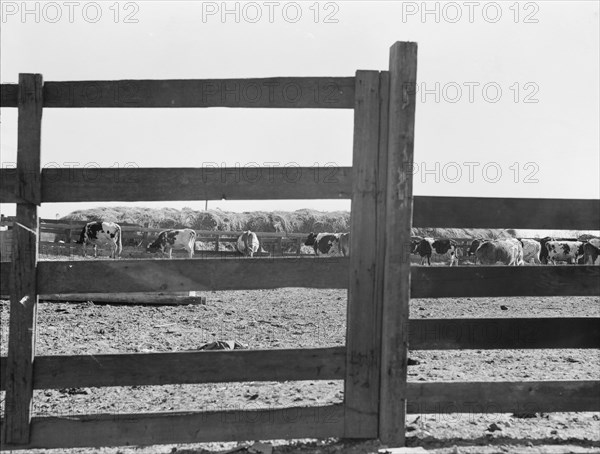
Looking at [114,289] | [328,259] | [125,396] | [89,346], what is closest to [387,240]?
[328,259]

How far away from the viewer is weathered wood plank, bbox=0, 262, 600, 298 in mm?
3547

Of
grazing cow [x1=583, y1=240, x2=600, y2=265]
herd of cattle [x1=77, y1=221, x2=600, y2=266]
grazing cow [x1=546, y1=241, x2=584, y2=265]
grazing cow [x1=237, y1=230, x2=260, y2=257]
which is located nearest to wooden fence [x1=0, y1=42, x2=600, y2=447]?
herd of cattle [x1=77, y1=221, x2=600, y2=266]

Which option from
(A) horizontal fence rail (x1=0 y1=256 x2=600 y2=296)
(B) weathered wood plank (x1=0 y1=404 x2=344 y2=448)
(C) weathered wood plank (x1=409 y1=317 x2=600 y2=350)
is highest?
(A) horizontal fence rail (x1=0 y1=256 x2=600 y2=296)

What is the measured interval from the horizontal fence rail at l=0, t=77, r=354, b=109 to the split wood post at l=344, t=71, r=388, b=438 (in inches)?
A: 13.5

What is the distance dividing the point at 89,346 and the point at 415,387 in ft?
13.8

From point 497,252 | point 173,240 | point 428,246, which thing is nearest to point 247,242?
point 173,240

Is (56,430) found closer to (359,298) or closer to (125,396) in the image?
(125,396)

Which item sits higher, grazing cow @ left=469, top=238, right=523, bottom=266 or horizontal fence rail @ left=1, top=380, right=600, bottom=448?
grazing cow @ left=469, top=238, right=523, bottom=266

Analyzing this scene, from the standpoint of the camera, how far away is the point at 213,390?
5.08 m

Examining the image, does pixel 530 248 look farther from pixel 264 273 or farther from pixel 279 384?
pixel 264 273

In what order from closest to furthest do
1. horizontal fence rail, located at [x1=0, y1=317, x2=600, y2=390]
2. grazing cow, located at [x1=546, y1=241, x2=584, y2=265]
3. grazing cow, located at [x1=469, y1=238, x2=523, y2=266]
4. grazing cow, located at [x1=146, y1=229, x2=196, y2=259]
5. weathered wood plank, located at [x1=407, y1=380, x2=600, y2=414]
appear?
horizontal fence rail, located at [x1=0, y1=317, x2=600, y2=390] < weathered wood plank, located at [x1=407, y1=380, x2=600, y2=414] < grazing cow, located at [x1=146, y1=229, x2=196, y2=259] < grazing cow, located at [x1=469, y1=238, x2=523, y2=266] < grazing cow, located at [x1=546, y1=241, x2=584, y2=265]

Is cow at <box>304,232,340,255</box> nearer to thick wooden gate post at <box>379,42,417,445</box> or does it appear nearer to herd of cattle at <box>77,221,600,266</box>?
herd of cattle at <box>77,221,600,266</box>

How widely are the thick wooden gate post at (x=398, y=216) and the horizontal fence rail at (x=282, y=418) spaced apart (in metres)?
0.23

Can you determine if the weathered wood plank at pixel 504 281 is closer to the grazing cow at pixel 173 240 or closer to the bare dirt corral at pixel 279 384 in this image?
the bare dirt corral at pixel 279 384
